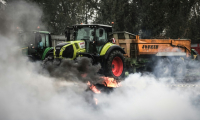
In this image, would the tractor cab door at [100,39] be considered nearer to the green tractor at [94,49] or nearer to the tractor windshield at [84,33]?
the green tractor at [94,49]

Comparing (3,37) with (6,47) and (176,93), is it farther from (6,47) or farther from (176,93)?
(176,93)

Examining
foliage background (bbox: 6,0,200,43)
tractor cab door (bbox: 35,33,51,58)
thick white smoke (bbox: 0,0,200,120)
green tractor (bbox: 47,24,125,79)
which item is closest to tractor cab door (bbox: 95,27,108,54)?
green tractor (bbox: 47,24,125,79)

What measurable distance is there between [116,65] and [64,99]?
3.79 metres

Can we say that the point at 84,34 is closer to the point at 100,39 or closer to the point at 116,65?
the point at 100,39

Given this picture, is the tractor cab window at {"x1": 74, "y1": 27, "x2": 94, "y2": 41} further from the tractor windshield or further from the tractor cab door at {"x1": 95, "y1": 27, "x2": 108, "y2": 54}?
the tractor cab door at {"x1": 95, "y1": 27, "x2": 108, "y2": 54}

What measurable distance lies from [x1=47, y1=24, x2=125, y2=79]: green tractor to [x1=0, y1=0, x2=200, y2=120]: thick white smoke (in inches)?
66.2

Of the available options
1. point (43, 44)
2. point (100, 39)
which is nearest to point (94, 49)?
point (100, 39)

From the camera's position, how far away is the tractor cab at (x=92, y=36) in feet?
30.8

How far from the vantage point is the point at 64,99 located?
6.48 metres

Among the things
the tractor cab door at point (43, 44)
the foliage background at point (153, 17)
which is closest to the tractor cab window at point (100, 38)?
the tractor cab door at point (43, 44)

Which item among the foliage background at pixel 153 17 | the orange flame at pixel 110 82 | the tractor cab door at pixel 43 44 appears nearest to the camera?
the orange flame at pixel 110 82

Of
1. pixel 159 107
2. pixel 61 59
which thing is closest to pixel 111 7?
pixel 61 59

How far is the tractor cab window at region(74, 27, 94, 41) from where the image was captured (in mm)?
9491

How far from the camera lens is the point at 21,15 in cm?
519
